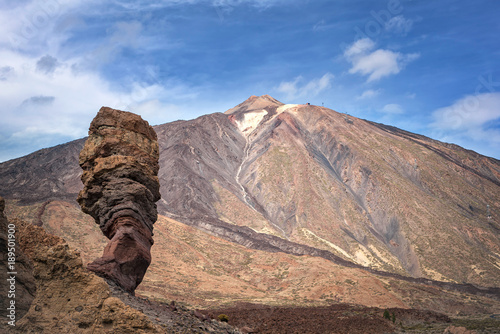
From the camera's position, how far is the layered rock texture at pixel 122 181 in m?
15.9

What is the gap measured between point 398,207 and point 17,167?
97206 mm

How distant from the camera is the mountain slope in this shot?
81500 mm

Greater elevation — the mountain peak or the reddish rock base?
the mountain peak

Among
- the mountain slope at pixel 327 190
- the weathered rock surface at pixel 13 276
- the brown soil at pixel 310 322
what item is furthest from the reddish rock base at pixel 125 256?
the mountain slope at pixel 327 190

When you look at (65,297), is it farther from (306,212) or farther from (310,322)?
(306,212)

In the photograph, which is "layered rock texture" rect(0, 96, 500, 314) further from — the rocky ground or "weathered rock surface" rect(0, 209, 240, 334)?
"weathered rock surface" rect(0, 209, 240, 334)

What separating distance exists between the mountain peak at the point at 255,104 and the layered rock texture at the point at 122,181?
486ft

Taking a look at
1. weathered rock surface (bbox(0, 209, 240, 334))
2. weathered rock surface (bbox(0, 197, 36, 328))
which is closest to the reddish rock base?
weathered rock surface (bbox(0, 209, 240, 334))

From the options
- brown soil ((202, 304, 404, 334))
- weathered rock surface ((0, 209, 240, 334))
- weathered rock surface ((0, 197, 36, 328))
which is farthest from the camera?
brown soil ((202, 304, 404, 334))

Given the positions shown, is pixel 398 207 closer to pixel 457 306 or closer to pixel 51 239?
pixel 457 306

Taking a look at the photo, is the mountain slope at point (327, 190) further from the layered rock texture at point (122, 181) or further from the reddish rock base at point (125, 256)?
the reddish rock base at point (125, 256)

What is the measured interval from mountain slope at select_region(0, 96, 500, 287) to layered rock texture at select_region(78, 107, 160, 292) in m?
50.2

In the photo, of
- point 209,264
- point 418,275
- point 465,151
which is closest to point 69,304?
point 209,264

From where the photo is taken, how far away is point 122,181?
16.5m
